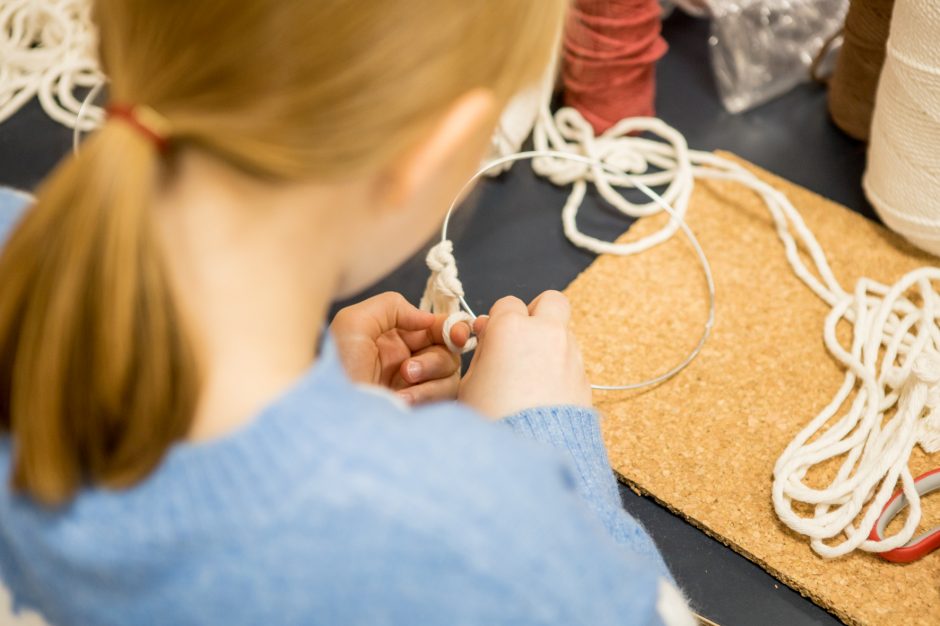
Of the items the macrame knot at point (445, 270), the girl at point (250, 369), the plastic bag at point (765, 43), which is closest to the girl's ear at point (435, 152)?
the girl at point (250, 369)

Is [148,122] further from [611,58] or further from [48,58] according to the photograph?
[48,58]

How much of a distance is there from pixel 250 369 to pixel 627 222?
0.68 m

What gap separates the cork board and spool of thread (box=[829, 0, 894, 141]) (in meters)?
0.13

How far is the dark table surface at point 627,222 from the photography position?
2.54 ft

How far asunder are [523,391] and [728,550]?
263 millimetres

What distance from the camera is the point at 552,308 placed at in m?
0.71

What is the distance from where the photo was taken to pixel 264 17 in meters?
0.37

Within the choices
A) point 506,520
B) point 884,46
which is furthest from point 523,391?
point 884,46

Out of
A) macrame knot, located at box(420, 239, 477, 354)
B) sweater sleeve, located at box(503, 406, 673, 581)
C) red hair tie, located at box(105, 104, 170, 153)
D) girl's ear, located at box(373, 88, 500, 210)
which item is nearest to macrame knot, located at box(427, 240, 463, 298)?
macrame knot, located at box(420, 239, 477, 354)

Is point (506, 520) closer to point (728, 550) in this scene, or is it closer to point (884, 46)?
point (728, 550)

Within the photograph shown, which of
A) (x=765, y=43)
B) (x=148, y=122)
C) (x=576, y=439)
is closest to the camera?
(x=148, y=122)

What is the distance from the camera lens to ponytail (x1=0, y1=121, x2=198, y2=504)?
1.21 ft

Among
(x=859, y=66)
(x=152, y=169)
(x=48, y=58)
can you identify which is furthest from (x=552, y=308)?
(x=48, y=58)

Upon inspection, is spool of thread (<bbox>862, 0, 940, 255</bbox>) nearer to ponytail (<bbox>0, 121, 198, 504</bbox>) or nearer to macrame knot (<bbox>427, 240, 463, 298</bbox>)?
macrame knot (<bbox>427, 240, 463, 298</bbox>)
